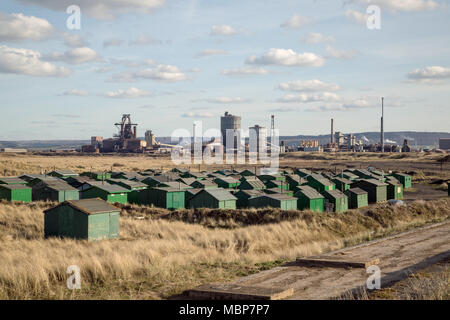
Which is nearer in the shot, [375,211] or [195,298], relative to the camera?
[195,298]

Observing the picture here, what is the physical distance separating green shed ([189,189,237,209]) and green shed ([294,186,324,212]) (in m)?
4.98

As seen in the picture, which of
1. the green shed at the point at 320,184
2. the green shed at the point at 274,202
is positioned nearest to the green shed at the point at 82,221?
the green shed at the point at 274,202

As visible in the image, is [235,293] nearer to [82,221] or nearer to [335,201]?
[82,221]

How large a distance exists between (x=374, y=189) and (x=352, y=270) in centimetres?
3455

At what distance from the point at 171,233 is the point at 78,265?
499 inches

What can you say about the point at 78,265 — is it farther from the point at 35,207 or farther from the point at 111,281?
the point at 35,207

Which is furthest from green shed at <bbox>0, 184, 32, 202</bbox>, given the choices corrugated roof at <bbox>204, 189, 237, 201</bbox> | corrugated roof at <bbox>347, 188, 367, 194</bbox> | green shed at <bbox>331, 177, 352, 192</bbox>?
green shed at <bbox>331, 177, 352, 192</bbox>

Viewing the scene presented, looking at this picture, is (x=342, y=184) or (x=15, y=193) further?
(x=342, y=184)

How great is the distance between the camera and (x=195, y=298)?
1102 cm

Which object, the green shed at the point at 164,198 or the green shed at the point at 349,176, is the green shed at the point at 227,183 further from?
the green shed at the point at 349,176

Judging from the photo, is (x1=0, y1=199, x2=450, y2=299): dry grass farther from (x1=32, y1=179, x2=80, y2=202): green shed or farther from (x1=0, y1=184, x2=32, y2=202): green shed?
(x1=32, y1=179, x2=80, y2=202): green shed

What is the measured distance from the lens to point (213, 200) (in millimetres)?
35688

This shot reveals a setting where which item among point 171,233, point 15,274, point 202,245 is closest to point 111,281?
point 15,274

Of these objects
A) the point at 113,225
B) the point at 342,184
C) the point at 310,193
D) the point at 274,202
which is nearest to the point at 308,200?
the point at 310,193
